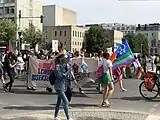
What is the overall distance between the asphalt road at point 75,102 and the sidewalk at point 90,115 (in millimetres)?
650

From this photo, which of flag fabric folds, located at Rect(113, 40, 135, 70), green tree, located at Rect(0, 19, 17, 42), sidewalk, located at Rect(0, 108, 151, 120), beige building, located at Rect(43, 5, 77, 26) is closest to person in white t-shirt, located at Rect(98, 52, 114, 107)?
sidewalk, located at Rect(0, 108, 151, 120)

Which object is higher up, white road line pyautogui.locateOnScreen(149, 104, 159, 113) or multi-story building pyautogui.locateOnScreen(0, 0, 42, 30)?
multi-story building pyautogui.locateOnScreen(0, 0, 42, 30)

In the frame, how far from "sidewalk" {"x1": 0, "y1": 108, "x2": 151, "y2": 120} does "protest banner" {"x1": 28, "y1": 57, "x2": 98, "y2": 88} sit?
3.86 m

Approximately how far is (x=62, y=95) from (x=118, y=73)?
6827 millimetres

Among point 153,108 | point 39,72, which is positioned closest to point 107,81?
point 153,108

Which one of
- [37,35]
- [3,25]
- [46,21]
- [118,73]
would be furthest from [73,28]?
[118,73]

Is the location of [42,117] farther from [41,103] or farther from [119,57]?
[119,57]

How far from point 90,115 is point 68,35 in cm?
10724

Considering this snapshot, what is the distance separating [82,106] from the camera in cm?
1105

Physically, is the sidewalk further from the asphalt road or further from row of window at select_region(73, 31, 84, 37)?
row of window at select_region(73, 31, 84, 37)

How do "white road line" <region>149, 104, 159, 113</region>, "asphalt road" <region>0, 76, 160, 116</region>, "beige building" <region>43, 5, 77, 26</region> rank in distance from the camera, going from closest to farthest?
1. "white road line" <region>149, 104, 159, 113</region>
2. "asphalt road" <region>0, 76, 160, 116</region>
3. "beige building" <region>43, 5, 77, 26</region>

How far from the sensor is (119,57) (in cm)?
1408

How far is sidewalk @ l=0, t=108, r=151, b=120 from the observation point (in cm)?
912

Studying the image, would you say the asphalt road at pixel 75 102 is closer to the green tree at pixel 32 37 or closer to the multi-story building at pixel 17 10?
the green tree at pixel 32 37
